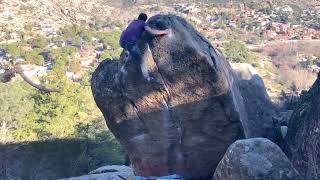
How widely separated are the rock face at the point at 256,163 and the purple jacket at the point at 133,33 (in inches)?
120

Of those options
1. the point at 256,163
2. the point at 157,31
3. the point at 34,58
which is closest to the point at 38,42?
the point at 34,58

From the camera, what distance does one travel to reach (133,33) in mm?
8477

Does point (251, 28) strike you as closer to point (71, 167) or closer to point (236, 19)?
point (236, 19)

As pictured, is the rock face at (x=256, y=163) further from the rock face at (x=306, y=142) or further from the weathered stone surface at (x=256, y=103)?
the weathered stone surface at (x=256, y=103)

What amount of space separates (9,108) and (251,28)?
48851mm

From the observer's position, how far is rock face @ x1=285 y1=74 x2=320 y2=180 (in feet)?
23.1

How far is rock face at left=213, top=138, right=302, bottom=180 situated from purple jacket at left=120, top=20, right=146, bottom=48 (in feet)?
9.97

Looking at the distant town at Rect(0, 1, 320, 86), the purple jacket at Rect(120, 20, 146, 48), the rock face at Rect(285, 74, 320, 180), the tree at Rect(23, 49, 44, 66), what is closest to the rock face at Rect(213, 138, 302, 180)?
the rock face at Rect(285, 74, 320, 180)

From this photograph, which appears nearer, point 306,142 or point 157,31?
point 306,142

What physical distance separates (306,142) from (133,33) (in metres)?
3.70

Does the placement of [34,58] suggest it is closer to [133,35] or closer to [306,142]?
[133,35]

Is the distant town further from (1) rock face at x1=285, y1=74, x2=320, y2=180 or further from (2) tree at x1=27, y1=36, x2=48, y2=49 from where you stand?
(1) rock face at x1=285, y1=74, x2=320, y2=180

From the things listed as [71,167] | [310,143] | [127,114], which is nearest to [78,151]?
[71,167]

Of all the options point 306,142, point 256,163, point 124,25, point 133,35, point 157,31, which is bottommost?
point 124,25
